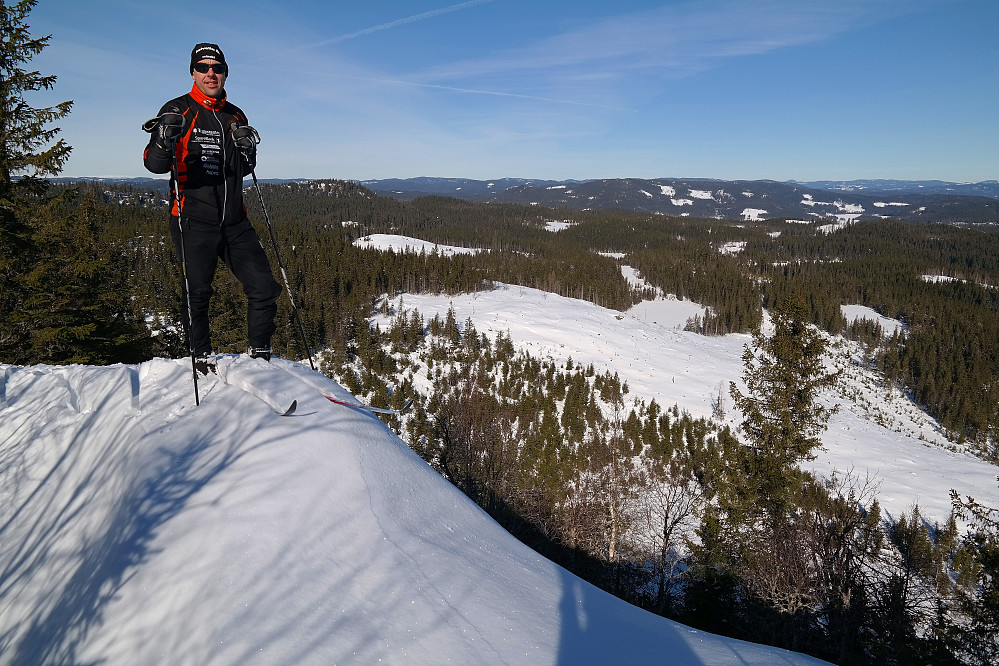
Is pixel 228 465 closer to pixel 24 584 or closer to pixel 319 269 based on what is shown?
pixel 24 584

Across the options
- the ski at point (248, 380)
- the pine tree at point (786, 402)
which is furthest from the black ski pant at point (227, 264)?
the pine tree at point (786, 402)

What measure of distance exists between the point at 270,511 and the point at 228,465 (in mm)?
612

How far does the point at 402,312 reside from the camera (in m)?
59.6

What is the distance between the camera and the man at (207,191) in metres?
4.11

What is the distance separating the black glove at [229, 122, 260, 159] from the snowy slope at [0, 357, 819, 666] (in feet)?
7.83

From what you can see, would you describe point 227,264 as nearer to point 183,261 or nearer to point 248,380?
point 183,261

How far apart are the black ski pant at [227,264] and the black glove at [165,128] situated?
759 millimetres

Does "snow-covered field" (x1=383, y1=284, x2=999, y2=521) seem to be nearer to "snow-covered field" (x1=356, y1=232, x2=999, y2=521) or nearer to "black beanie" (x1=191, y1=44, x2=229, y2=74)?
"snow-covered field" (x1=356, y1=232, x2=999, y2=521)

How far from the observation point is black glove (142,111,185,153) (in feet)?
12.6

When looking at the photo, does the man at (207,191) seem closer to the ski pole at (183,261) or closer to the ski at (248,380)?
the ski pole at (183,261)

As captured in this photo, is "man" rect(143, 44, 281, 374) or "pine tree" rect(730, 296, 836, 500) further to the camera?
"pine tree" rect(730, 296, 836, 500)

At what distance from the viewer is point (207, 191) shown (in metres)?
4.41

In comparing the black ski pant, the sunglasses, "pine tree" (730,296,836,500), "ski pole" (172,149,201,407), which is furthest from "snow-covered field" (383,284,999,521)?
the sunglasses

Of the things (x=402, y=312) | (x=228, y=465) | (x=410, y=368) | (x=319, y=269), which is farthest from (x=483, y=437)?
(x=319, y=269)
